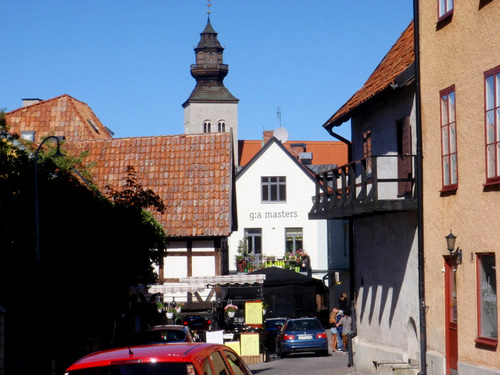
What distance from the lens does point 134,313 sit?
114 ft

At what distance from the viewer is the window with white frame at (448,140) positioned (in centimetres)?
1972

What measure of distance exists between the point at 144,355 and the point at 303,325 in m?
29.2

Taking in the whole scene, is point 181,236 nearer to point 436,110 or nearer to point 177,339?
point 177,339

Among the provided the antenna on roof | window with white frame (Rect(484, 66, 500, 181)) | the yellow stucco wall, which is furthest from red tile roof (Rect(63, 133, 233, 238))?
window with white frame (Rect(484, 66, 500, 181))

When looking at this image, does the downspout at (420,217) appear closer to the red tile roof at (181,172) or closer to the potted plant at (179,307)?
the potted plant at (179,307)

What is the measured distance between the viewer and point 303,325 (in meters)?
38.2

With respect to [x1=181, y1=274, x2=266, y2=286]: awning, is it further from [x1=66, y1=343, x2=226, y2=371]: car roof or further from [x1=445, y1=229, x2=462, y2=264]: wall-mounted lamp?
[x1=66, y1=343, x2=226, y2=371]: car roof

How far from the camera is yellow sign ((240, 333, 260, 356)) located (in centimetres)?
3503

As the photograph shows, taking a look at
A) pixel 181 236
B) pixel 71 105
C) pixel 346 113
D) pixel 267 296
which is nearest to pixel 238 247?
pixel 267 296

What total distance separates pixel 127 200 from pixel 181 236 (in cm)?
1592

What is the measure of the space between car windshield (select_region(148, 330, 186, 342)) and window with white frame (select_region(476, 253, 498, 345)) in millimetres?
8287

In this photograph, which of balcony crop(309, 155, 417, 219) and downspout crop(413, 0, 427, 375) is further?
balcony crop(309, 155, 417, 219)

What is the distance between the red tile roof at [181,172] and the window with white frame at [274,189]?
15.1 metres

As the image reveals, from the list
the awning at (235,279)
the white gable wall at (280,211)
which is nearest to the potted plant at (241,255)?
the white gable wall at (280,211)
